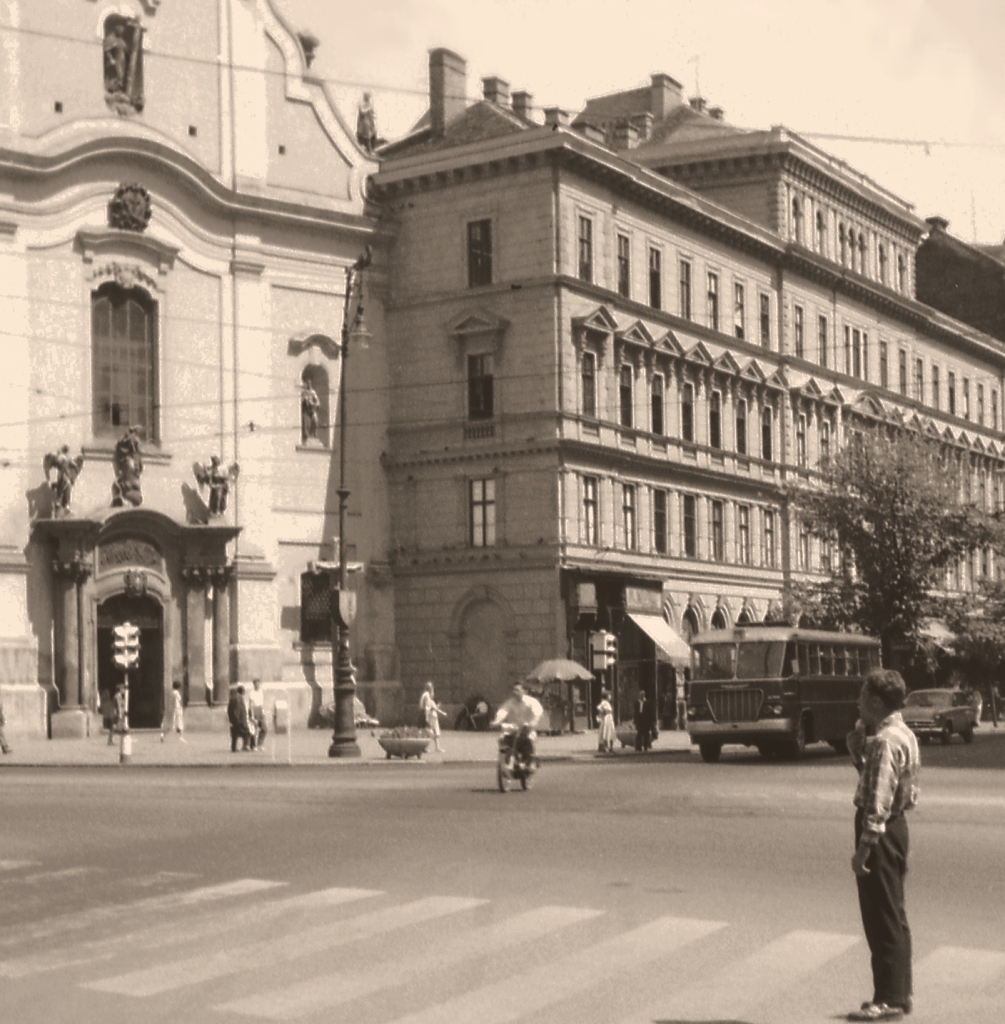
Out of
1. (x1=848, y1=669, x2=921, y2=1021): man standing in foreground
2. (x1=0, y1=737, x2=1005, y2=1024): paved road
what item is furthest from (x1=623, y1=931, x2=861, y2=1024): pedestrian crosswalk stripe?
(x1=848, y1=669, x2=921, y2=1021): man standing in foreground

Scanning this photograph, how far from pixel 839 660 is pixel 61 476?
1939 centimetres

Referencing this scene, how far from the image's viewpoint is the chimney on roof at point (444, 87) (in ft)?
200

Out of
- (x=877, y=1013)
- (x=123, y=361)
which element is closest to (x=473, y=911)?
(x=877, y=1013)

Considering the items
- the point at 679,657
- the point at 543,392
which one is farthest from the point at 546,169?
the point at 679,657

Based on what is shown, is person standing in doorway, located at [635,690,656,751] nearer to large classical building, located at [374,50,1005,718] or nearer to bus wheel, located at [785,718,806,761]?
bus wheel, located at [785,718,806,761]

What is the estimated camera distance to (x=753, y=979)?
10828 mm

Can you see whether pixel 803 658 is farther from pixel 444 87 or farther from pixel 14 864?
pixel 444 87

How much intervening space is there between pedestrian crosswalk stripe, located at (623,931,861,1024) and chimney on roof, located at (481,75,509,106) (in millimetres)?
52723

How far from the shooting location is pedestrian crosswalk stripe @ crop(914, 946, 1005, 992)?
423 inches

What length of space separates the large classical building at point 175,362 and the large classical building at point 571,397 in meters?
1.64

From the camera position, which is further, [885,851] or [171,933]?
[171,933]

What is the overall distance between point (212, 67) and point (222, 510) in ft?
39.5

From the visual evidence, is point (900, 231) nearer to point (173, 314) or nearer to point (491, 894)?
point (173, 314)

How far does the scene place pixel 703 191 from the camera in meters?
69.3
